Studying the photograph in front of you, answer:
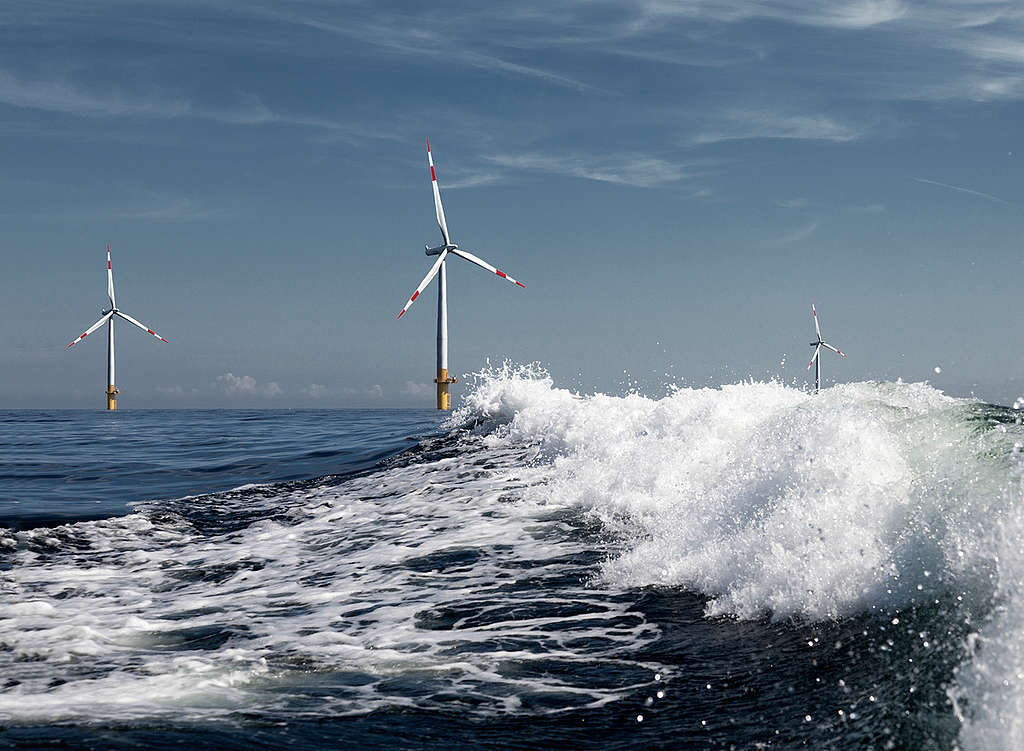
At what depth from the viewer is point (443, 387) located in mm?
70625

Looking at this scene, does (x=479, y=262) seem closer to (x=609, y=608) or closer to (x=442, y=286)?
(x=442, y=286)

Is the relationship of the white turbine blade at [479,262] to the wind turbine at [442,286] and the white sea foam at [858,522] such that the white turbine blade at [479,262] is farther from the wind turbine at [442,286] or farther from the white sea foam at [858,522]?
the white sea foam at [858,522]

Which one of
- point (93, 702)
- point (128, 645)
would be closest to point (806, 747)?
point (93, 702)

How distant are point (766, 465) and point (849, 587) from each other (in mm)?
2543

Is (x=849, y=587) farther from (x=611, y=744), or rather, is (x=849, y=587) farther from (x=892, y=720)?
(x=611, y=744)

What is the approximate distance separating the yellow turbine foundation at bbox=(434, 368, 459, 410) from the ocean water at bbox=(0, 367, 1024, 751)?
179ft

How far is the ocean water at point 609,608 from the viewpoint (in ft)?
18.0

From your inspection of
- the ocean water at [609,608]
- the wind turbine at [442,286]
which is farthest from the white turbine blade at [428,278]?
the ocean water at [609,608]

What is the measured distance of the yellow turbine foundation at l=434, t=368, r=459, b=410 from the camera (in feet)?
230

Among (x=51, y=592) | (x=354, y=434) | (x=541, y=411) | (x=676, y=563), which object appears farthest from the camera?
(x=354, y=434)

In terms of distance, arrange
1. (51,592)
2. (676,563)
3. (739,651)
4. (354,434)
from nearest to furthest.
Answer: (739,651)
(676,563)
(51,592)
(354,434)

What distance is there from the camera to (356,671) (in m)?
7.04

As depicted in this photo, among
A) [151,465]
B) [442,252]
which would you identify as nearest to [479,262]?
[442,252]

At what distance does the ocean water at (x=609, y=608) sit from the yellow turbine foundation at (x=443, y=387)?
54.5 m
